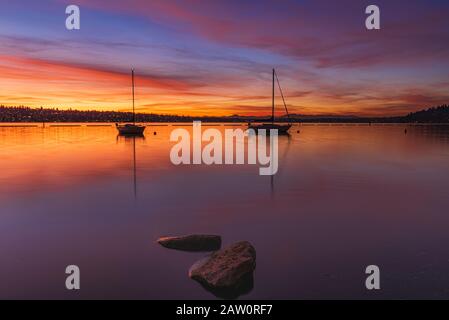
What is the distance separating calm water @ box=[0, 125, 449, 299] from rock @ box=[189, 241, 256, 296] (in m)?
0.30

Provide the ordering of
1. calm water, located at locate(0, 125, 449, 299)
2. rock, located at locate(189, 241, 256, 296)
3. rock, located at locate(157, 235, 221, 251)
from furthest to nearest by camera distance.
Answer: rock, located at locate(157, 235, 221, 251) < calm water, located at locate(0, 125, 449, 299) < rock, located at locate(189, 241, 256, 296)

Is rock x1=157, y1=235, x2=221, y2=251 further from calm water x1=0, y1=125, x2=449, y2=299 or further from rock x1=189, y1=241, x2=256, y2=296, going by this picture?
rock x1=189, y1=241, x2=256, y2=296

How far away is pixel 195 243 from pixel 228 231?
12.1ft

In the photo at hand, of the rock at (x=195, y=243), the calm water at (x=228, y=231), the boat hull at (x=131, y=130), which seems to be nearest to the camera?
the calm water at (x=228, y=231)

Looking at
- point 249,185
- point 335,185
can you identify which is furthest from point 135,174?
point 335,185

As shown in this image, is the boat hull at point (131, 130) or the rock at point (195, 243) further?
the boat hull at point (131, 130)

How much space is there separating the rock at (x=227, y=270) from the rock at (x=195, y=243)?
5.75ft

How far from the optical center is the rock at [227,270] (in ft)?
35.9

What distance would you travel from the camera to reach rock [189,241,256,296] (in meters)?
10.9

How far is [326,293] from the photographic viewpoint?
36.3 feet

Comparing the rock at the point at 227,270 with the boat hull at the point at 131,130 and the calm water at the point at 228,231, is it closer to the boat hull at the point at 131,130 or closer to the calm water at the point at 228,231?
the calm water at the point at 228,231

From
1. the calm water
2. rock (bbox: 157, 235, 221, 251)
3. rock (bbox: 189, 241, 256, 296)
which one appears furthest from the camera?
rock (bbox: 157, 235, 221, 251)

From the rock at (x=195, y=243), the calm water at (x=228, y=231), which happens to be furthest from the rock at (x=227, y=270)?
the rock at (x=195, y=243)

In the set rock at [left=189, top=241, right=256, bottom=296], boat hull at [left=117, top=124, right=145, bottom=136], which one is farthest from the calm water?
boat hull at [left=117, top=124, right=145, bottom=136]
